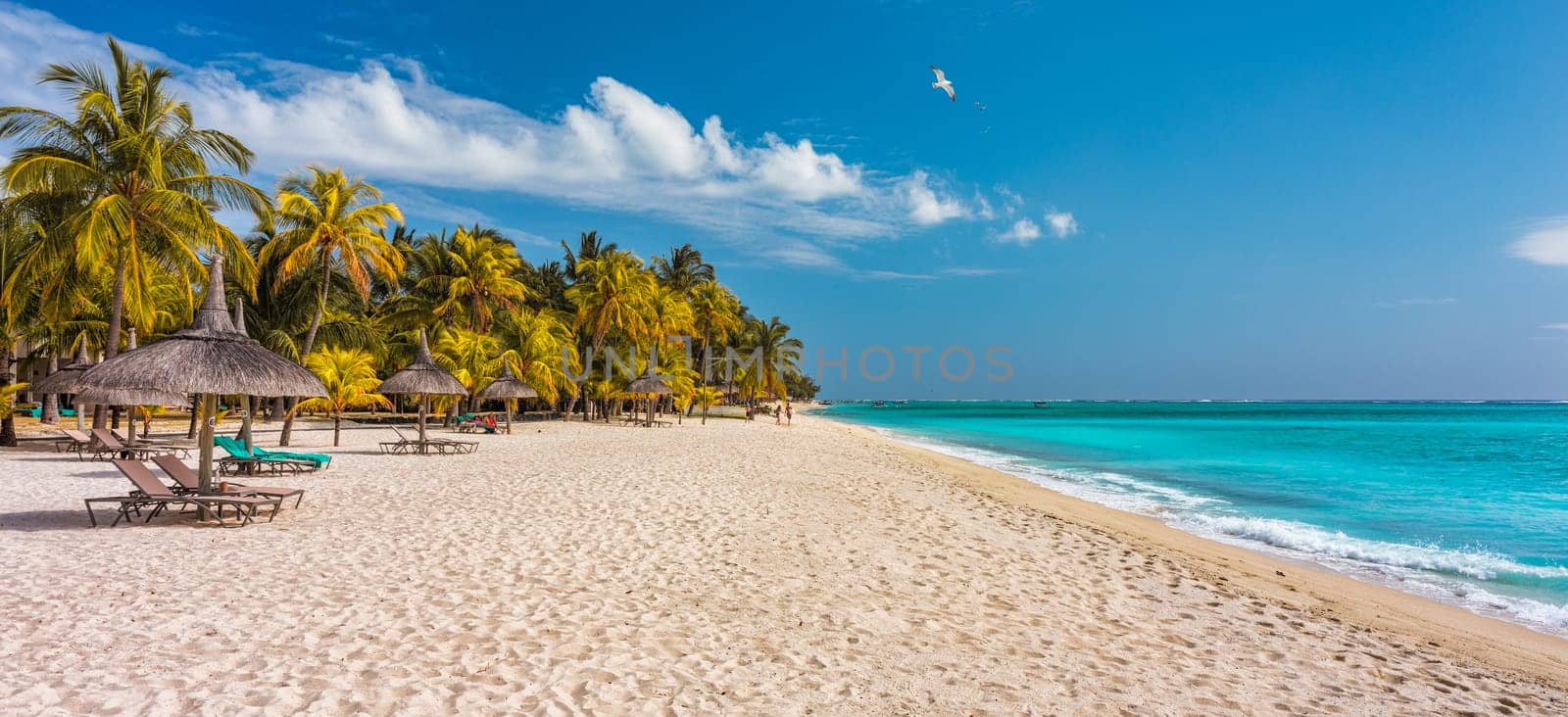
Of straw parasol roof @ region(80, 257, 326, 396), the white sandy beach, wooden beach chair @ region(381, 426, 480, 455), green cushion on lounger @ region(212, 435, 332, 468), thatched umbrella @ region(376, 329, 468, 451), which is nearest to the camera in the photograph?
the white sandy beach

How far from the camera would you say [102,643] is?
4145 mm

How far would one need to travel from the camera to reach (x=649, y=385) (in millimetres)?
28891

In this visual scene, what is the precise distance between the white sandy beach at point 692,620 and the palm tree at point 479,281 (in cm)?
1940

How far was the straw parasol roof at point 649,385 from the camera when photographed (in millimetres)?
28797

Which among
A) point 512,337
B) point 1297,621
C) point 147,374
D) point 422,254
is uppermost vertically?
point 422,254

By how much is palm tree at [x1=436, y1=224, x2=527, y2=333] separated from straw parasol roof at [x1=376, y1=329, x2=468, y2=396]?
38.1 ft

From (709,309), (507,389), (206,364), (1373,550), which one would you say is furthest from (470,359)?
(1373,550)

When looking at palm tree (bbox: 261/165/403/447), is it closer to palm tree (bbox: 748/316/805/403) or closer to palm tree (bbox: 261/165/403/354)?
palm tree (bbox: 261/165/403/354)

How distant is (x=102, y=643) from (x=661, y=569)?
11.3 ft

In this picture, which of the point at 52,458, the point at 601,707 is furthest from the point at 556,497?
the point at 52,458

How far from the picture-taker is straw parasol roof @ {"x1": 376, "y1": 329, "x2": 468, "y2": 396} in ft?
53.0

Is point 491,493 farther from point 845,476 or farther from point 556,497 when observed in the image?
point 845,476

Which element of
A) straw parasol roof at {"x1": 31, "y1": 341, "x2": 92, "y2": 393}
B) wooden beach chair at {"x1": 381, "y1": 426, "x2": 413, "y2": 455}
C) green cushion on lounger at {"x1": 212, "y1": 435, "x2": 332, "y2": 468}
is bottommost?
wooden beach chair at {"x1": 381, "y1": 426, "x2": 413, "y2": 455}

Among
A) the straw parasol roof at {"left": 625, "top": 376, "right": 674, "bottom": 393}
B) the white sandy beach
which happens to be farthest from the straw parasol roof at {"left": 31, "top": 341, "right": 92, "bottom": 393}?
the straw parasol roof at {"left": 625, "top": 376, "right": 674, "bottom": 393}
